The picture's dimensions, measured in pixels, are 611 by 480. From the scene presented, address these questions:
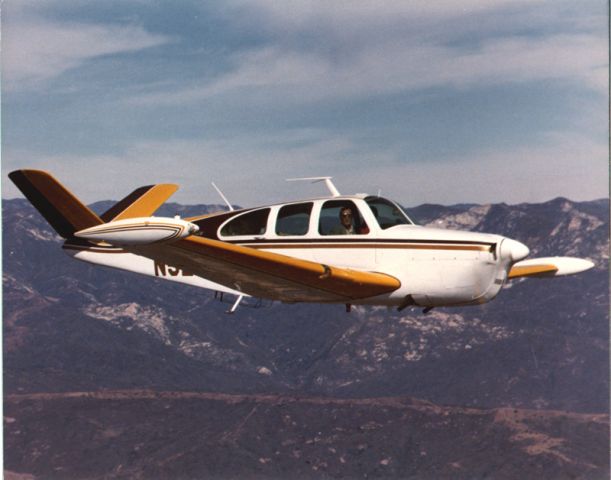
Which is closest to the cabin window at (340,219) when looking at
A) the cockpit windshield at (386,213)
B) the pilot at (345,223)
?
the pilot at (345,223)

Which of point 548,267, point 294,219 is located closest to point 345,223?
point 294,219

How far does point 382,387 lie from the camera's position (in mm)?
170875

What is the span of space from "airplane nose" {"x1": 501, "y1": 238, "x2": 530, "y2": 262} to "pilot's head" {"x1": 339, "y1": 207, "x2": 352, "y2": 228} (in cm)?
249

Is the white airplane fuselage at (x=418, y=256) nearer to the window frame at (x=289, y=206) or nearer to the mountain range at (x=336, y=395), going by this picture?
the window frame at (x=289, y=206)

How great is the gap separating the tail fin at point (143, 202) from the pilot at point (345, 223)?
17.2 feet

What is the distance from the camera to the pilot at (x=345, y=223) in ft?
50.7

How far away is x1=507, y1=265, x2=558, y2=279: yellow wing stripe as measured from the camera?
57.4ft

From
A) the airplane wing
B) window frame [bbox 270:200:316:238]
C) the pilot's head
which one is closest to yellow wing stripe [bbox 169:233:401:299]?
the airplane wing

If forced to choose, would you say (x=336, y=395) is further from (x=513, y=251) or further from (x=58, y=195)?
(x=58, y=195)

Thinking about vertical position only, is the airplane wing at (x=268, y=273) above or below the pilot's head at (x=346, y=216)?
below

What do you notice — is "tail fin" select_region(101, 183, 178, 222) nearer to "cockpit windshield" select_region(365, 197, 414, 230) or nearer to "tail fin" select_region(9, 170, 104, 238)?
"tail fin" select_region(9, 170, 104, 238)

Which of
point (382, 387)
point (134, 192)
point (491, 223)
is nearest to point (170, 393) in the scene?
point (382, 387)

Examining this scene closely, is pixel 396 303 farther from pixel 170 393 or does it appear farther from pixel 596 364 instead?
pixel 596 364

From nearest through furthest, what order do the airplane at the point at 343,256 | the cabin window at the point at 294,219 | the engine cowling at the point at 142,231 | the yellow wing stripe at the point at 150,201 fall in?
the engine cowling at the point at 142,231, the airplane at the point at 343,256, the cabin window at the point at 294,219, the yellow wing stripe at the point at 150,201
